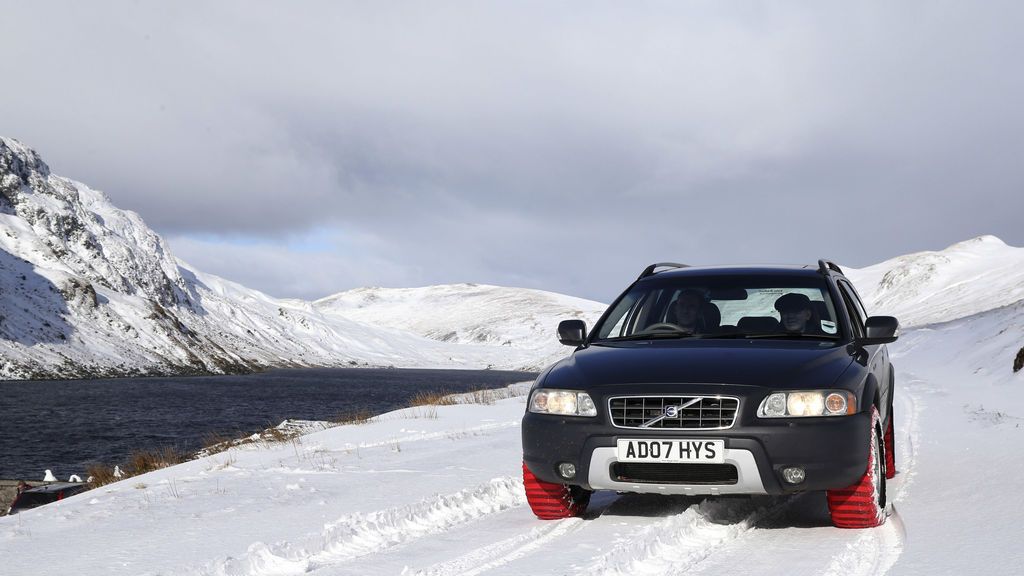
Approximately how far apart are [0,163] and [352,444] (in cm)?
13870

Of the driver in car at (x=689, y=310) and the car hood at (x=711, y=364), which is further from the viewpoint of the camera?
the driver in car at (x=689, y=310)

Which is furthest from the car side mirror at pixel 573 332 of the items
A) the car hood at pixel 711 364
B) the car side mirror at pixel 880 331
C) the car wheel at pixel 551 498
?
the car side mirror at pixel 880 331

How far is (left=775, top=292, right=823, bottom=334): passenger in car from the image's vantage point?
6422mm

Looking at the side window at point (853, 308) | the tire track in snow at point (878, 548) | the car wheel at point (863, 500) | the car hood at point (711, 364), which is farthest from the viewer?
the side window at point (853, 308)

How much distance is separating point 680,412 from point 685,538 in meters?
0.82

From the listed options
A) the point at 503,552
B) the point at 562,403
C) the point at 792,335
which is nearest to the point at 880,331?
the point at 792,335

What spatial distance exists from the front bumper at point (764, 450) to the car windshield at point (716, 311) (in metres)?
1.19

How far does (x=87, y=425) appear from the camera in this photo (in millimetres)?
44031

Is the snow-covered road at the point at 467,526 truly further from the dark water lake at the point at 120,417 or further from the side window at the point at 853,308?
the dark water lake at the point at 120,417

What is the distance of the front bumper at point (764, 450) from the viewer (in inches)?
200

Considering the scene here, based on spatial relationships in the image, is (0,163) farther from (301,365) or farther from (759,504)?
(759,504)

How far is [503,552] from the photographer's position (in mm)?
5207

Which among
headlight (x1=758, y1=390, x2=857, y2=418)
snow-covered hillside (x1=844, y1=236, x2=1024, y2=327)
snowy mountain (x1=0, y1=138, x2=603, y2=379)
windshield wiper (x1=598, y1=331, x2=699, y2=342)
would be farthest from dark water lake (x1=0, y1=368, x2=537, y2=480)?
snow-covered hillside (x1=844, y1=236, x2=1024, y2=327)

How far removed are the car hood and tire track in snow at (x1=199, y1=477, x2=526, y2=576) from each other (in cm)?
137
